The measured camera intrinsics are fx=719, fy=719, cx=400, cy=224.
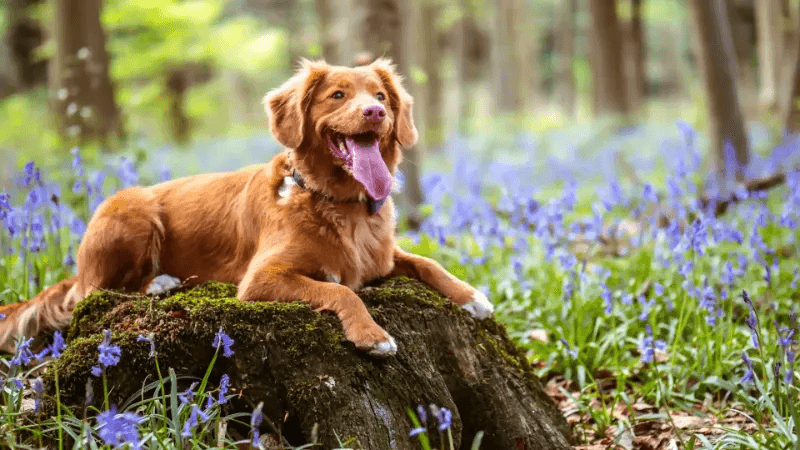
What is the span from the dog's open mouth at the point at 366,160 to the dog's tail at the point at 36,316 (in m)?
1.52

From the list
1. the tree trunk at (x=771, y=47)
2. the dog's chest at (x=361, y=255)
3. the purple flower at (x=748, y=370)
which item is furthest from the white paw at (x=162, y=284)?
the tree trunk at (x=771, y=47)

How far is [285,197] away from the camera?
334 cm

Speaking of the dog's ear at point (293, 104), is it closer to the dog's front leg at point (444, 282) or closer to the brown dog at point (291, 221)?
the brown dog at point (291, 221)

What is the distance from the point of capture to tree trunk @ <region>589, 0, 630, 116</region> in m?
14.6

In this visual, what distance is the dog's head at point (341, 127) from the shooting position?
3.14 m

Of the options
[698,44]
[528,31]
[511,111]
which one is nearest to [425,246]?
[698,44]

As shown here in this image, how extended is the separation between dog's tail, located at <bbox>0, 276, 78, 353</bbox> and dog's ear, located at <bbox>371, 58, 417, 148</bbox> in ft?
5.84

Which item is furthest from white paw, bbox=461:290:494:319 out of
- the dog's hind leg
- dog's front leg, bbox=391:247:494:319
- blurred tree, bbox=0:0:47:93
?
blurred tree, bbox=0:0:47:93

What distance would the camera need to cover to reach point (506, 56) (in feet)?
67.5

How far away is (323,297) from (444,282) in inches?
30.0

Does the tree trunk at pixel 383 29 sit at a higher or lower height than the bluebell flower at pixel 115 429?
higher

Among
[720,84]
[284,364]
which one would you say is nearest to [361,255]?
[284,364]

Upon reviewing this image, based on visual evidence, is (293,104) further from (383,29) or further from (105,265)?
(383,29)

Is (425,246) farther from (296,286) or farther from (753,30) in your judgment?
(753,30)
